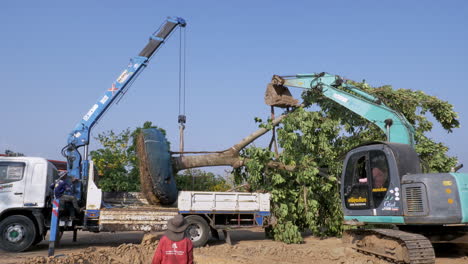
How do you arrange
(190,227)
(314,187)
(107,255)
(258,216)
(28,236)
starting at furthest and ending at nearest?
(314,187)
(258,216)
(190,227)
(28,236)
(107,255)

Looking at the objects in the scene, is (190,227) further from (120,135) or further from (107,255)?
(120,135)

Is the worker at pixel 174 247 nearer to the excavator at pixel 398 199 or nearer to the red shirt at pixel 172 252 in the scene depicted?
the red shirt at pixel 172 252

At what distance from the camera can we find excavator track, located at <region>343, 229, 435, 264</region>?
7.88 m

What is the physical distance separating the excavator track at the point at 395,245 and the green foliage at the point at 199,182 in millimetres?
12068

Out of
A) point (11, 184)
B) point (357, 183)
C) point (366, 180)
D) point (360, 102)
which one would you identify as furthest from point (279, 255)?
point (11, 184)

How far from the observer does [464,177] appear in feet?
27.2

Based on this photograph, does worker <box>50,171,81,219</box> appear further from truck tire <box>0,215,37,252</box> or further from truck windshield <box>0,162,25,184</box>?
truck tire <box>0,215,37,252</box>

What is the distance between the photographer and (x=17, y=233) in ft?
34.2

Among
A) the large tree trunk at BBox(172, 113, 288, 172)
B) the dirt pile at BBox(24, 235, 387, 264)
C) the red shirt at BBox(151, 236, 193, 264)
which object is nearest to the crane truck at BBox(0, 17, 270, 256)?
the dirt pile at BBox(24, 235, 387, 264)

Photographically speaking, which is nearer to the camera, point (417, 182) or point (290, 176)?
point (417, 182)

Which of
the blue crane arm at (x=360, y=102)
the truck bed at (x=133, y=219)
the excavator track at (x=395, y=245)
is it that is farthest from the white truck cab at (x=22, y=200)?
the excavator track at (x=395, y=245)

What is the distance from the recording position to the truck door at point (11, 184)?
10.5 m

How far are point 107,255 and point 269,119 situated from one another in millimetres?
6956

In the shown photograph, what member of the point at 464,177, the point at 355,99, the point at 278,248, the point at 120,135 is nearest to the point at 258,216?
the point at 278,248
